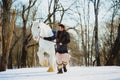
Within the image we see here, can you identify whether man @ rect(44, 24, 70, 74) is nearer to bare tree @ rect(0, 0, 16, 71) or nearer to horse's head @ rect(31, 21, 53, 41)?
horse's head @ rect(31, 21, 53, 41)

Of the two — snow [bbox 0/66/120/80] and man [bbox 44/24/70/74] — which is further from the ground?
man [bbox 44/24/70/74]

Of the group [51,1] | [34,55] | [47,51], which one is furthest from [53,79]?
[34,55]

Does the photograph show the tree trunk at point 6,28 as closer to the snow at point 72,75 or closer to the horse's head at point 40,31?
→ the horse's head at point 40,31

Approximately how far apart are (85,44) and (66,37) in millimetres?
37515

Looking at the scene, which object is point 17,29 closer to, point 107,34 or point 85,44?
point 85,44

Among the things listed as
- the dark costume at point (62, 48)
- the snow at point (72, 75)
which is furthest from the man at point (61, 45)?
the snow at point (72, 75)

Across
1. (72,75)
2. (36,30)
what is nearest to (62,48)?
(72,75)

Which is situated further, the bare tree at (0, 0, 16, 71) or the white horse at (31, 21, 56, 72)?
the bare tree at (0, 0, 16, 71)

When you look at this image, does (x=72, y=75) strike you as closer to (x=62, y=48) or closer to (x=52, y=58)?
(x=62, y=48)

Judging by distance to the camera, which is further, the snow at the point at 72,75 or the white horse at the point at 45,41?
the white horse at the point at 45,41

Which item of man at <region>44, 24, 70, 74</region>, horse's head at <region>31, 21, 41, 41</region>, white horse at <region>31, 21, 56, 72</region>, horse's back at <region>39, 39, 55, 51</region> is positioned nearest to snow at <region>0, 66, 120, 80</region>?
man at <region>44, 24, 70, 74</region>

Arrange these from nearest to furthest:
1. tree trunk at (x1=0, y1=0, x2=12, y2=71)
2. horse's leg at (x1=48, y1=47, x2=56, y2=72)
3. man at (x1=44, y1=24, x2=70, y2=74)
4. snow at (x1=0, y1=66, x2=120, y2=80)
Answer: snow at (x1=0, y1=66, x2=120, y2=80)
man at (x1=44, y1=24, x2=70, y2=74)
horse's leg at (x1=48, y1=47, x2=56, y2=72)
tree trunk at (x1=0, y1=0, x2=12, y2=71)

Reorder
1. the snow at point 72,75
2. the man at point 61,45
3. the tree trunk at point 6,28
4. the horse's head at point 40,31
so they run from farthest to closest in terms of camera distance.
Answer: the tree trunk at point 6,28, the horse's head at point 40,31, the man at point 61,45, the snow at point 72,75

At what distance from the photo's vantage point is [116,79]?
356 inches
